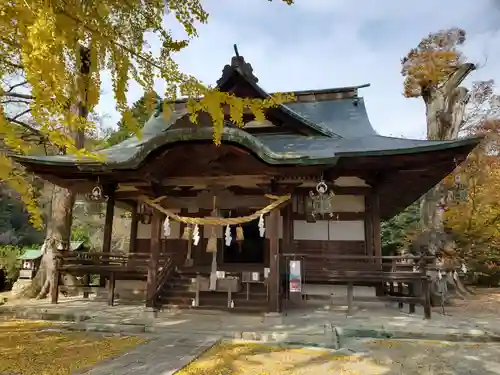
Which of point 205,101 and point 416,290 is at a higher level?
point 205,101

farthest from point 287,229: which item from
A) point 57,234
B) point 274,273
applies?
point 57,234

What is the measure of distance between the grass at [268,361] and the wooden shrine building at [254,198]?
193cm

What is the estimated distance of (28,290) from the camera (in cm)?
1232

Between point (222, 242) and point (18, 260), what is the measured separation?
36.2 ft

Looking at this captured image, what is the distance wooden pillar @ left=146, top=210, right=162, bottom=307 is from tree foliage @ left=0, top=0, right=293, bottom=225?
459 cm

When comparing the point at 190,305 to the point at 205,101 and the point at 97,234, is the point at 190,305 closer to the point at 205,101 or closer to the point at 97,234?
the point at 205,101

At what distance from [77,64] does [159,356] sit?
459 centimetres

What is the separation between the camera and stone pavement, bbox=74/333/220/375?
504cm

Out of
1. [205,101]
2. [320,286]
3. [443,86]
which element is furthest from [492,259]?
[205,101]

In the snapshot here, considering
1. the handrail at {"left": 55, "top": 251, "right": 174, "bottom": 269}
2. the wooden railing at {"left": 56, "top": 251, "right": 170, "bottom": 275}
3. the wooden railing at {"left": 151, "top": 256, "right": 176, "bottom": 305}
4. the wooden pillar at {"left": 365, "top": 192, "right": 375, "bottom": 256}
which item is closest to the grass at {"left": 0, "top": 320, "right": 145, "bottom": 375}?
the wooden railing at {"left": 151, "top": 256, "right": 176, "bottom": 305}

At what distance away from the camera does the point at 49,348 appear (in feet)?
20.6

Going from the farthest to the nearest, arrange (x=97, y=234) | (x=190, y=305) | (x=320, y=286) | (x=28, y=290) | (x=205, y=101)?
1. (x=97, y=234)
2. (x=28, y=290)
3. (x=320, y=286)
4. (x=190, y=305)
5. (x=205, y=101)

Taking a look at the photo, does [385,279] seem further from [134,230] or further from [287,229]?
[134,230]

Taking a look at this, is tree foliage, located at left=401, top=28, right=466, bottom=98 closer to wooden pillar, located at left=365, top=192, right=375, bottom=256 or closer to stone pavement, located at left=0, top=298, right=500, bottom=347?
wooden pillar, located at left=365, top=192, right=375, bottom=256
